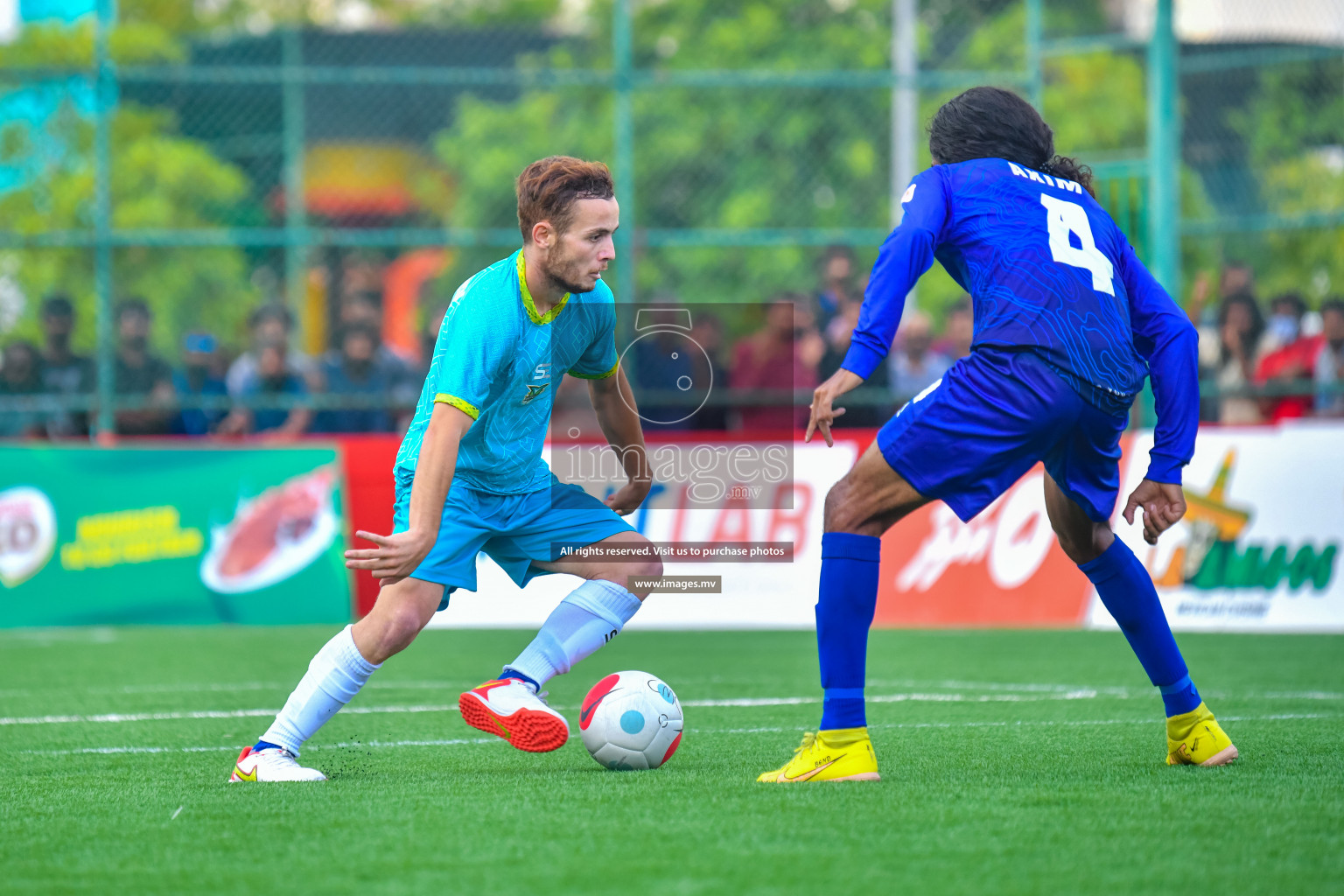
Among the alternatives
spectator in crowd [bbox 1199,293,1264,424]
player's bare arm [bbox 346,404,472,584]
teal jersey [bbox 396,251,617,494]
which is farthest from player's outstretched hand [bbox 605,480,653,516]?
spectator in crowd [bbox 1199,293,1264,424]

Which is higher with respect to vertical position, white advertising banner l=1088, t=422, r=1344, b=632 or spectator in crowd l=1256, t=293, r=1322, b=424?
spectator in crowd l=1256, t=293, r=1322, b=424

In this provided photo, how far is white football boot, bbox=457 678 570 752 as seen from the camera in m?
4.75

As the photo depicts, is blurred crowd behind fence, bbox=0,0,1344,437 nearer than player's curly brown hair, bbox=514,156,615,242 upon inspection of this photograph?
No

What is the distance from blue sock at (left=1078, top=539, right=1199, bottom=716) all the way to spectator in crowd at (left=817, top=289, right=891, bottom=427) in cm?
611

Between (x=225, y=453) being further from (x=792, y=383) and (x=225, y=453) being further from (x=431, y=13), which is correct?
(x=431, y=13)

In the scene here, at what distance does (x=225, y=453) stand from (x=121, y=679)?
3.37 metres

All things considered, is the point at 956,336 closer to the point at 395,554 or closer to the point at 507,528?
the point at 507,528

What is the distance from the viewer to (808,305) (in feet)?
37.9

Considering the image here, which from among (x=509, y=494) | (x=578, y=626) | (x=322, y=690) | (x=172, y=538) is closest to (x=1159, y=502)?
(x=578, y=626)

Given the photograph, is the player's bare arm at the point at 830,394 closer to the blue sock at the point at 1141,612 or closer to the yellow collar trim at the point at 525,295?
the yellow collar trim at the point at 525,295

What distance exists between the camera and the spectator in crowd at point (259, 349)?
1206cm

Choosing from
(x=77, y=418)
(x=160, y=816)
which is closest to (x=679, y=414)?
(x=77, y=418)

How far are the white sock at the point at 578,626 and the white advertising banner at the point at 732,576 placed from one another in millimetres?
5593

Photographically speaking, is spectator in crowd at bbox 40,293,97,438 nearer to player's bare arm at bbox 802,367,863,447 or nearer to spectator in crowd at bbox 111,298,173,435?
spectator in crowd at bbox 111,298,173,435
